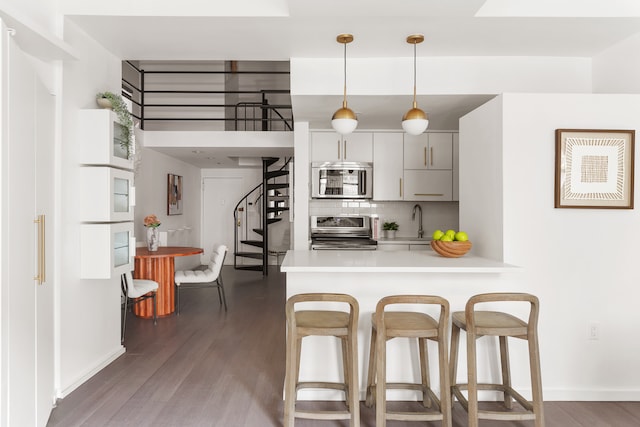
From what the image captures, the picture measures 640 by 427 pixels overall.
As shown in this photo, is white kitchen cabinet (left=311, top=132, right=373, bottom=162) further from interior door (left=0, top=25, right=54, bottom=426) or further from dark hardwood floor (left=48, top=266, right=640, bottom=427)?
interior door (left=0, top=25, right=54, bottom=426)

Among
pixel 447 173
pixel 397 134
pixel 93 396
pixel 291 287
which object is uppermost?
pixel 397 134

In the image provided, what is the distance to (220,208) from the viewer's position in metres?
9.20

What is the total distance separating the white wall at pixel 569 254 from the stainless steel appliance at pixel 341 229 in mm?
2768

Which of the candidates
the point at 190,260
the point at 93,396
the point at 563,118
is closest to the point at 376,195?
the point at 563,118

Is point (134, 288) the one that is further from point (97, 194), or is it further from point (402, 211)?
point (402, 211)

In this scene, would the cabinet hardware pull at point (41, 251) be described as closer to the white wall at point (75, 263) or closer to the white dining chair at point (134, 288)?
the white wall at point (75, 263)

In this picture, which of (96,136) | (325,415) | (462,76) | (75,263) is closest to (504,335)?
(325,415)

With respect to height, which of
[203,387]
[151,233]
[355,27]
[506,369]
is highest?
[355,27]

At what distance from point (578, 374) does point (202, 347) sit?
10.2 ft

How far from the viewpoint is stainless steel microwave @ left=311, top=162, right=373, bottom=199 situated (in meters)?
5.52

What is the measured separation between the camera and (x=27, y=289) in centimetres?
228

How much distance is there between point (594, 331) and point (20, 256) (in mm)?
3622

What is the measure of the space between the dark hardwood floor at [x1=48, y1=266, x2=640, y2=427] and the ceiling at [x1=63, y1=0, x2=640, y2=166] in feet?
8.44

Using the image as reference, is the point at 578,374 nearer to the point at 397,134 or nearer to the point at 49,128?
the point at 397,134
